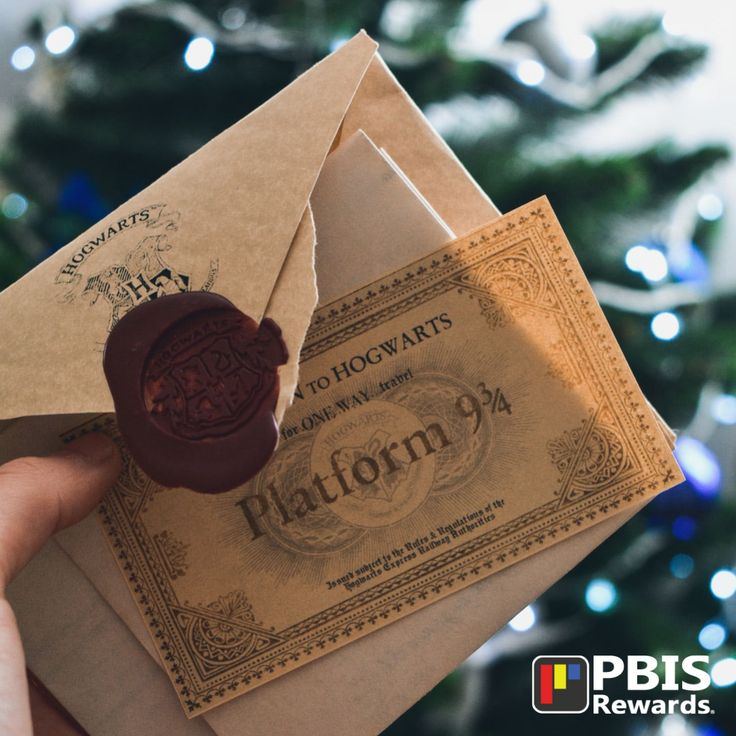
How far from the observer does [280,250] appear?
439 mm

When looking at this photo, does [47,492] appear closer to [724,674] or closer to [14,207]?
[14,207]

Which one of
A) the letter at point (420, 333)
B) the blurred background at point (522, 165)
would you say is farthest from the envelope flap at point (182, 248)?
the blurred background at point (522, 165)

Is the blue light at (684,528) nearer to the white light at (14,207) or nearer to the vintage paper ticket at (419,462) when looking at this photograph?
the vintage paper ticket at (419,462)

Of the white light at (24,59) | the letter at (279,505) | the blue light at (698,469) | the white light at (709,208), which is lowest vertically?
the blue light at (698,469)

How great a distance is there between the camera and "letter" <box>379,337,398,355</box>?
1.59 ft

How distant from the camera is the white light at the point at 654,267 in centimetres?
73

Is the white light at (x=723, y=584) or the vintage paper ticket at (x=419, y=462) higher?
Answer: the vintage paper ticket at (x=419, y=462)

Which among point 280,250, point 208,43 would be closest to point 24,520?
point 280,250

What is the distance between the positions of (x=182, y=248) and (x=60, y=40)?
37 cm

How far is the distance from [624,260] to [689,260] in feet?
0.36

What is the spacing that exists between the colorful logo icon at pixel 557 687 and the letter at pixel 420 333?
14.5 inches

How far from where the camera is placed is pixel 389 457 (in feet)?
1.58

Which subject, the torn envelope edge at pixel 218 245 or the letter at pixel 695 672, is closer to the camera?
the torn envelope edge at pixel 218 245

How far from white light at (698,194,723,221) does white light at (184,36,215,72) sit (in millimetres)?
609
